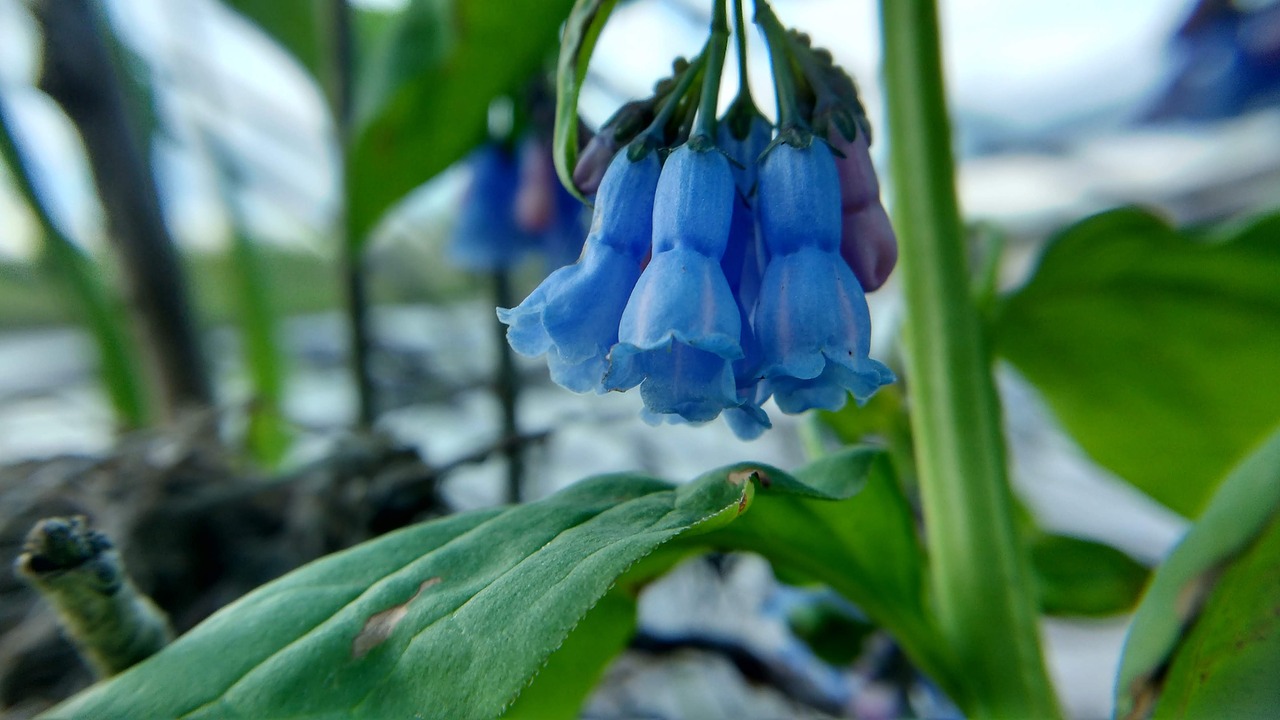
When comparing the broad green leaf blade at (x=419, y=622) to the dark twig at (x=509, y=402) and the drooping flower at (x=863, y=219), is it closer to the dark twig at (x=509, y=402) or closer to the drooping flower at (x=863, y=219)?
the drooping flower at (x=863, y=219)

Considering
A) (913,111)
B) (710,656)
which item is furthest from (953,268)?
(710,656)

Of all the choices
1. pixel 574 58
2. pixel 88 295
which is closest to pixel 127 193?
pixel 88 295

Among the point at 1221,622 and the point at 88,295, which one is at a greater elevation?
the point at 88,295

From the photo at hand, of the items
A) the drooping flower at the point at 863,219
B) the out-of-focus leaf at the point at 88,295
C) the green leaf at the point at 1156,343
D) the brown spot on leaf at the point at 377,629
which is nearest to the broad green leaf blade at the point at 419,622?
the brown spot on leaf at the point at 377,629

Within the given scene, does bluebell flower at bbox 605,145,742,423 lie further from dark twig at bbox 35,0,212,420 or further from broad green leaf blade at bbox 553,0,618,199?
dark twig at bbox 35,0,212,420

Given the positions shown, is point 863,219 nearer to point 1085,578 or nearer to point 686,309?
point 686,309

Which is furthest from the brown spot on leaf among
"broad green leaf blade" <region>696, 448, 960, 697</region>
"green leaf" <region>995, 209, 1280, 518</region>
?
"green leaf" <region>995, 209, 1280, 518</region>
